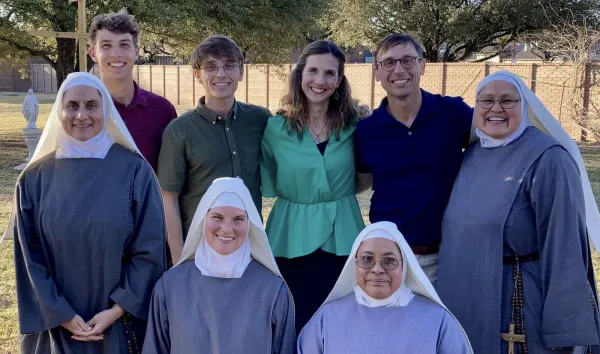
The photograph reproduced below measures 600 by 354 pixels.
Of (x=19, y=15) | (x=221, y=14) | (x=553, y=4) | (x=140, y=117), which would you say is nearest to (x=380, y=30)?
(x=553, y=4)

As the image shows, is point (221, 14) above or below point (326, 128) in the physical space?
above

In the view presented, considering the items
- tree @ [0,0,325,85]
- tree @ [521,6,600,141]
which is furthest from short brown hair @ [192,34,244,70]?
tree @ [521,6,600,141]

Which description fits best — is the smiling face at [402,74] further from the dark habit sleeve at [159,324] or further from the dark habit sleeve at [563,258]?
→ the dark habit sleeve at [159,324]

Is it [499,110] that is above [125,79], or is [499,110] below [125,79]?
below

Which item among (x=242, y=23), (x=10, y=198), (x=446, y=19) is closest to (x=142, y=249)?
(x=10, y=198)

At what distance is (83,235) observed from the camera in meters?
2.93

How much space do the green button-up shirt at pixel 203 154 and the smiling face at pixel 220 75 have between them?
0.13 metres

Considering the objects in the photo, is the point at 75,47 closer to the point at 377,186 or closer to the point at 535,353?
the point at 377,186

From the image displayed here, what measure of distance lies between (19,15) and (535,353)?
14167mm

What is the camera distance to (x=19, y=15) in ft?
46.8

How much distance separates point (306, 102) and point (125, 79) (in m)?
1.12

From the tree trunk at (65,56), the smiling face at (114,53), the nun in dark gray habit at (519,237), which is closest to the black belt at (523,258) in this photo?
the nun in dark gray habit at (519,237)

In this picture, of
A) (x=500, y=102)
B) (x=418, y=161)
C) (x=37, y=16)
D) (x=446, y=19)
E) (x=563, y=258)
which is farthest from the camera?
(x=446, y=19)

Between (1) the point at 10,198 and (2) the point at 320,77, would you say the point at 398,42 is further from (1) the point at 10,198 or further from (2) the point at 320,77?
(1) the point at 10,198
